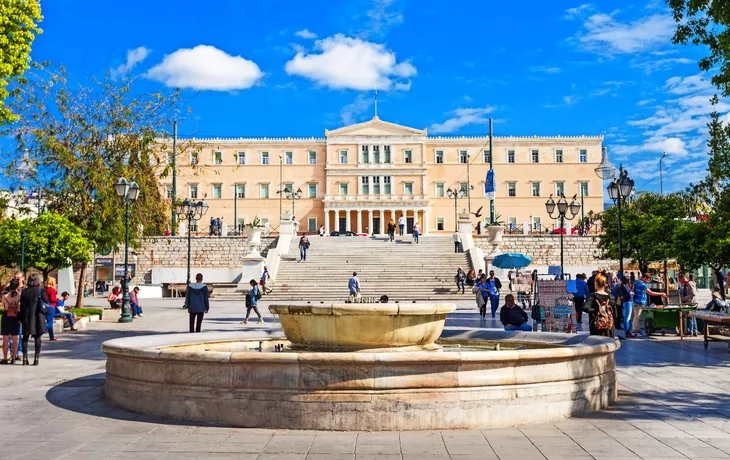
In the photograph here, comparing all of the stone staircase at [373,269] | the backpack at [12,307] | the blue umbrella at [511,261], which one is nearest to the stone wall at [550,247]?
the stone staircase at [373,269]

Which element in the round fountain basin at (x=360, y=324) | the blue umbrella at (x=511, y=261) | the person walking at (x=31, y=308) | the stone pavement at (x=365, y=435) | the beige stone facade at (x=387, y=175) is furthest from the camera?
the beige stone facade at (x=387, y=175)

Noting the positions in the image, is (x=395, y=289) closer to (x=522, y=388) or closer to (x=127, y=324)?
(x=127, y=324)

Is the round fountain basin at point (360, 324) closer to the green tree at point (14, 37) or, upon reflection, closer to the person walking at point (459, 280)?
the green tree at point (14, 37)

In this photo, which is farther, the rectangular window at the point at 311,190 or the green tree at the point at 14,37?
the rectangular window at the point at 311,190

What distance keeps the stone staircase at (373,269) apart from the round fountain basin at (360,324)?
64.9ft

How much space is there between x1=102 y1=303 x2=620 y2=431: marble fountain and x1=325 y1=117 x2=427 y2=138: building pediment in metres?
65.3

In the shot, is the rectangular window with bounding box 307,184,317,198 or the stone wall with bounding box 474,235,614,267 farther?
the rectangular window with bounding box 307,184,317,198

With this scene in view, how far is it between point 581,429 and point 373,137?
66.8 metres

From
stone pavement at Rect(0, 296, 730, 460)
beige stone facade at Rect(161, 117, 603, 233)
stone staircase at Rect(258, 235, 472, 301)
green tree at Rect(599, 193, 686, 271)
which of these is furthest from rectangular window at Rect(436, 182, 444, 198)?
stone pavement at Rect(0, 296, 730, 460)

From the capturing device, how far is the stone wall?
43.7m

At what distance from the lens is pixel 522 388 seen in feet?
19.7

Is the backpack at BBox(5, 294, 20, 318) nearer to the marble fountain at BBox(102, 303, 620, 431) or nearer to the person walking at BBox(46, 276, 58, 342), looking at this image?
the person walking at BBox(46, 276, 58, 342)

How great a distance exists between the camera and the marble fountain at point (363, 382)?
224 inches

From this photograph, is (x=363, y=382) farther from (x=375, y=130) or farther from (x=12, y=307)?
(x=375, y=130)
